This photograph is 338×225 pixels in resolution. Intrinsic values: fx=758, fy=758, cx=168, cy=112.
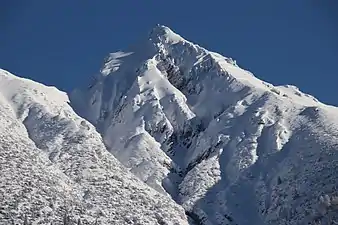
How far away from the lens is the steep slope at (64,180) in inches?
2820

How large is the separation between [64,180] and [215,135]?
30.9 meters

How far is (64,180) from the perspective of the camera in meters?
79.3

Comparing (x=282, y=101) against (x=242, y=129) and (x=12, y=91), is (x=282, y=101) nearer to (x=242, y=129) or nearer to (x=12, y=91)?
(x=242, y=129)

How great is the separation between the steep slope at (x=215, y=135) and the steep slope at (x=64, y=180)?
585 cm

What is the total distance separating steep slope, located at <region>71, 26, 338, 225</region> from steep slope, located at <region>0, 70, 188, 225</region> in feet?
19.2

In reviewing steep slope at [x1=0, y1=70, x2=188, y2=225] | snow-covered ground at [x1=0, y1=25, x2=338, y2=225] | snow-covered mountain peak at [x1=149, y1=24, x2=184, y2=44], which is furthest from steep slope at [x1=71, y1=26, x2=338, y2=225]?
steep slope at [x1=0, y1=70, x2=188, y2=225]

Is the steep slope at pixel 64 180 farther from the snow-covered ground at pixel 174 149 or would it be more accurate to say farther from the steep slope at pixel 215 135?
the steep slope at pixel 215 135

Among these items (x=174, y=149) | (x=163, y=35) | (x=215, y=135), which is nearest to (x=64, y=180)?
(x=174, y=149)

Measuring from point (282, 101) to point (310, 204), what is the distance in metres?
36.2

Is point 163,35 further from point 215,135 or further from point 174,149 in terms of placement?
point 215,135

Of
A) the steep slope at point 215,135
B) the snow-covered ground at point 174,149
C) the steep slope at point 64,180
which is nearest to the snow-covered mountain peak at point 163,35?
the steep slope at point 215,135

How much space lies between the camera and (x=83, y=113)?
122 m

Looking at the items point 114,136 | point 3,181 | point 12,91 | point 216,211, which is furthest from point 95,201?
point 12,91

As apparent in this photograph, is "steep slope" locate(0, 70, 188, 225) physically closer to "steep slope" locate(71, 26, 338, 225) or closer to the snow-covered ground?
the snow-covered ground
